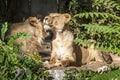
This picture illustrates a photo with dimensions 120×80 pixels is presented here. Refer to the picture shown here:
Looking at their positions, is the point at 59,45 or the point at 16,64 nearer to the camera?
the point at 16,64

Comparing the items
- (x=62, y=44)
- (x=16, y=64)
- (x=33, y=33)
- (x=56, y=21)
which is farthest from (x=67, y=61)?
(x=16, y=64)

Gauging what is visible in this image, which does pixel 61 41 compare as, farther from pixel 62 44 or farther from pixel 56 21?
pixel 56 21

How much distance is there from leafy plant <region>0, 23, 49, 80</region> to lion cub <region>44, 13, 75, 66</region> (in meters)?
0.59

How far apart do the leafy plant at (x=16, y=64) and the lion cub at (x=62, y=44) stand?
590 mm

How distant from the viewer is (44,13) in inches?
603

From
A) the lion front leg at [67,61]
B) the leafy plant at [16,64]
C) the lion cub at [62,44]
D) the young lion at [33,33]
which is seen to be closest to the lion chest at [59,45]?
the lion cub at [62,44]

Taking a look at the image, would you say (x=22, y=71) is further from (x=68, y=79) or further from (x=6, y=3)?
(x=6, y=3)

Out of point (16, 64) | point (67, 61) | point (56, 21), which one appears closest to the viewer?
point (16, 64)

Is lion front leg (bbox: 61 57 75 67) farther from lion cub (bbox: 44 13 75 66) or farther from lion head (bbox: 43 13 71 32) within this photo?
lion head (bbox: 43 13 71 32)

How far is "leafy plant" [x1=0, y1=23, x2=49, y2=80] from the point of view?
770cm

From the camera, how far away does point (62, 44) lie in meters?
9.46

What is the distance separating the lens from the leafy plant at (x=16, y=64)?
25.3ft

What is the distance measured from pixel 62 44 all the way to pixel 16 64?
167cm

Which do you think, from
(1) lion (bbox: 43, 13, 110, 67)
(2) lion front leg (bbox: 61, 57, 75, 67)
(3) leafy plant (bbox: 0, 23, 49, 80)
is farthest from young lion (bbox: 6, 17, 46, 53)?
(3) leafy plant (bbox: 0, 23, 49, 80)
